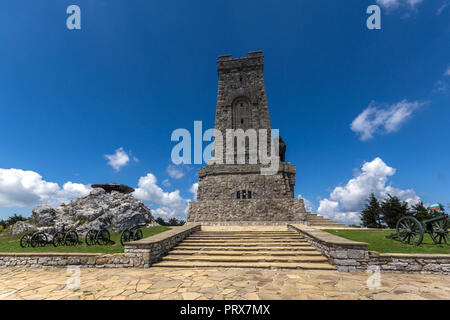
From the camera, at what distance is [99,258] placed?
6.48m

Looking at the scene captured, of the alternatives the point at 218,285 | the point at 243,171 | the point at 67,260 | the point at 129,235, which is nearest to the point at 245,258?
the point at 218,285

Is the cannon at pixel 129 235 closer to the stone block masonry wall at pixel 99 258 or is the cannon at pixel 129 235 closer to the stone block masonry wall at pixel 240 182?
the stone block masonry wall at pixel 99 258

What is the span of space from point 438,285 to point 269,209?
1033 cm

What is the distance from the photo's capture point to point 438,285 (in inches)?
175

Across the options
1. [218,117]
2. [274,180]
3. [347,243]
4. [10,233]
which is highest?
[218,117]

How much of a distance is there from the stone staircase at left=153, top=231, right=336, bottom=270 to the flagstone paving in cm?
44

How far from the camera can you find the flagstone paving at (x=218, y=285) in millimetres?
3945

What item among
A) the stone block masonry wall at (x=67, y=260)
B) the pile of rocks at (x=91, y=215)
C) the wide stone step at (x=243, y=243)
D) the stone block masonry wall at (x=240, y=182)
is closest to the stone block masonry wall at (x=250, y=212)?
the stone block masonry wall at (x=240, y=182)

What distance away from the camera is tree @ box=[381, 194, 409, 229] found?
17555 millimetres

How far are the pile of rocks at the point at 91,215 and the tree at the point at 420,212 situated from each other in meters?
24.7

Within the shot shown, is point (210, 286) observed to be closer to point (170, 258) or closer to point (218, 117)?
point (170, 258)

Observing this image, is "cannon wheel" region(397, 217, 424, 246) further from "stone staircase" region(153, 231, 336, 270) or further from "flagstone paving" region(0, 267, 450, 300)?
"stone staircase" region(153, 231, 336, 270)
